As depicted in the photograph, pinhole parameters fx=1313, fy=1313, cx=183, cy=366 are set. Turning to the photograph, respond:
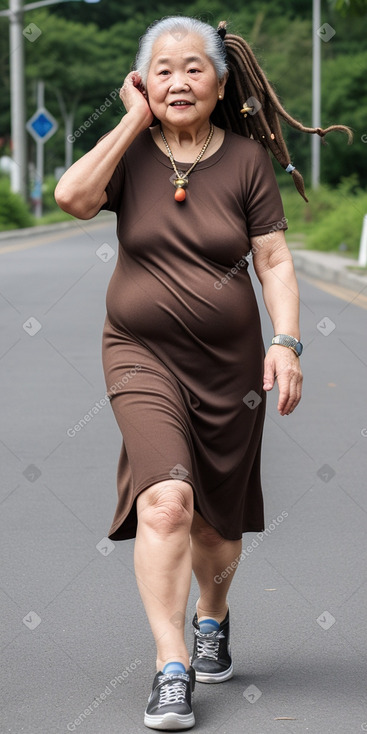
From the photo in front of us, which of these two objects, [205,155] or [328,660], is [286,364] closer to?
[205,155]

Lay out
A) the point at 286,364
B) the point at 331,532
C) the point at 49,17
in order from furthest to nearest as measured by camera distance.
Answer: the point at 49,17, the point at 331,532, the point at 286,364

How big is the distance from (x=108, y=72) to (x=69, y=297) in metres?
59.9

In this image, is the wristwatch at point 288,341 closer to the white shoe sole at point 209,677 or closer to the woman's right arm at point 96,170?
the woman's right arm at point 96,170

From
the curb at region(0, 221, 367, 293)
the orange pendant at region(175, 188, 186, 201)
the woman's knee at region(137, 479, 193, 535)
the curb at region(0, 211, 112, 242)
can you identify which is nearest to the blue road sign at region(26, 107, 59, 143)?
the curb at region(0, 211, 112, 242)

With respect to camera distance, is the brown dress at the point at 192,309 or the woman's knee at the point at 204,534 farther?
the woman's knee at the point at 204,534

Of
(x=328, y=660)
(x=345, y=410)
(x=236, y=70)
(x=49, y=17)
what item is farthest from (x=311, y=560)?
(x=49, y=17)

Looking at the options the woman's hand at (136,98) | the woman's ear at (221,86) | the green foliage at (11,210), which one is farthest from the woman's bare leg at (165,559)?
the green foliage at (11,210)

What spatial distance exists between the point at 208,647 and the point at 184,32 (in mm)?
1734

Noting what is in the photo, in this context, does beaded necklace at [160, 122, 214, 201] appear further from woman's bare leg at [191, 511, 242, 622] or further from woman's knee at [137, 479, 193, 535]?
woman's bare leg at [191, 511, 242, 622]

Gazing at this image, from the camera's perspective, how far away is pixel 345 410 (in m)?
8.45

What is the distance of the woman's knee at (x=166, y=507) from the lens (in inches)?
129

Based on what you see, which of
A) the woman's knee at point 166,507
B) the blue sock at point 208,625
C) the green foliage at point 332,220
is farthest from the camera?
the green foliage at point 332,220

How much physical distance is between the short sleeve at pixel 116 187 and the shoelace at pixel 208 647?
4.19ft

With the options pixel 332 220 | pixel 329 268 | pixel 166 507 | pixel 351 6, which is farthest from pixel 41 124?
pixel 166 507
